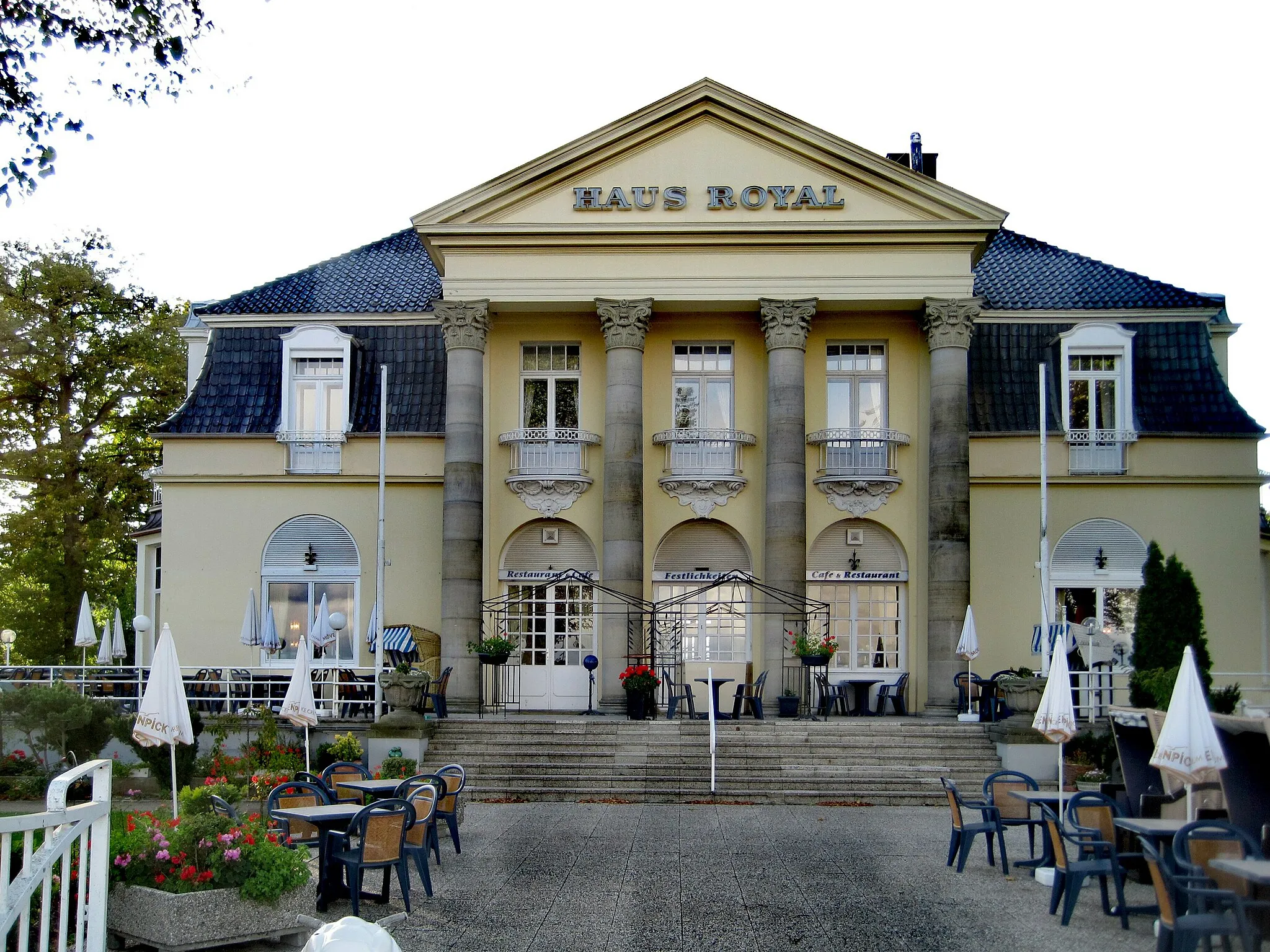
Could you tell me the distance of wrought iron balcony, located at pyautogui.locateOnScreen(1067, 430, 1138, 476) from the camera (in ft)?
88.9

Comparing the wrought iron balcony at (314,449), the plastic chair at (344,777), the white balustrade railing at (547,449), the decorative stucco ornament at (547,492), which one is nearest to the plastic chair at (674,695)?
the decorative stucco ornament at (547,492)

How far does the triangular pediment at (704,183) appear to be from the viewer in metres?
25.7

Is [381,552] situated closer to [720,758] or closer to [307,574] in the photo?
[307,574]

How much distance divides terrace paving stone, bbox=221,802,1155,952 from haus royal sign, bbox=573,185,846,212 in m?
13.4

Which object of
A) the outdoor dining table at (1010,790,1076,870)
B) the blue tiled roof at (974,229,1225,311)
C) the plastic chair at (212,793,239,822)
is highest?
the blue tiled roof at (974,229,1225,311)

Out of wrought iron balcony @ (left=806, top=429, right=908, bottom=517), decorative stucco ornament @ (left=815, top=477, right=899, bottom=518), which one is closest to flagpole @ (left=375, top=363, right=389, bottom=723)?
wrought iron balcony @ (left=806, top=429, right=908, bottom=517)

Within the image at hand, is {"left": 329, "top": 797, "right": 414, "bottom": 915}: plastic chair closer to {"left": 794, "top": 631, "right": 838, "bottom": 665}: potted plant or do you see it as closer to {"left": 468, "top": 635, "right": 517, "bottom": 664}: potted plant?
{"left": 468, "top": 635, "right": 517, "bottom": 664}: potted plant

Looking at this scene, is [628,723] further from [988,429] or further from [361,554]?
[988,429]

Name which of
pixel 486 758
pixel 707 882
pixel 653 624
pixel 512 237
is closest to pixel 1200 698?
pixel 707 882

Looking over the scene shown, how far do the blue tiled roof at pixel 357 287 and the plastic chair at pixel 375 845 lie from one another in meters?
18.6

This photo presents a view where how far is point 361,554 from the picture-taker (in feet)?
91.6

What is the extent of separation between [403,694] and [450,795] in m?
7.34

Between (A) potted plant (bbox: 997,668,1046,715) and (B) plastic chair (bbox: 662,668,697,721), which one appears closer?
(A) potted plant (bbox: 997,668,1046,715)

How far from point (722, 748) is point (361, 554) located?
10343 millimetres
